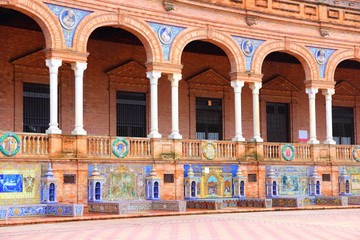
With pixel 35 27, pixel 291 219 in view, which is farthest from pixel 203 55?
pixel 291 219

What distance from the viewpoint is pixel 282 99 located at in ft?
103

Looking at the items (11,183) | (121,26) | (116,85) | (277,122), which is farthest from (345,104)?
(11,183)

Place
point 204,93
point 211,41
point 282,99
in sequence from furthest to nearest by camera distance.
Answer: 1. point 282,99
2. point 204,93
3. point 211,41

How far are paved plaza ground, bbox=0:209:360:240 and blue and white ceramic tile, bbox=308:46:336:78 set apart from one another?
936 cm

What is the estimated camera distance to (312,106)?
27547 millimetres

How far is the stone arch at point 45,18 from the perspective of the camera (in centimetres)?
2045

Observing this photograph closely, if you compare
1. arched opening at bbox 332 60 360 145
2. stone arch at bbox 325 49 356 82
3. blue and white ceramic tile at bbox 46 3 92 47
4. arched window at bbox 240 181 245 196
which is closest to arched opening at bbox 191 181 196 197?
arched window at bbox 240 181 245 196

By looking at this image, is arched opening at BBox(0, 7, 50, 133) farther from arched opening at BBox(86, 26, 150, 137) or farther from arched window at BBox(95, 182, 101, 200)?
arched window at BBox(95, 182, 101, 200)

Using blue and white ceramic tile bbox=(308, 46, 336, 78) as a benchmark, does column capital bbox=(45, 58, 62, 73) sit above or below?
below

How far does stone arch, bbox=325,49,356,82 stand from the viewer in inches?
1107

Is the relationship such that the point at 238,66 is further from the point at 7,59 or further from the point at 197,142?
the point at 7,59

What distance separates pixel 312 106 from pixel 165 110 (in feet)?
18.7

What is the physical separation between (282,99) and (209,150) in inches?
313

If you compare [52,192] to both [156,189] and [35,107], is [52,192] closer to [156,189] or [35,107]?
[156,189]
